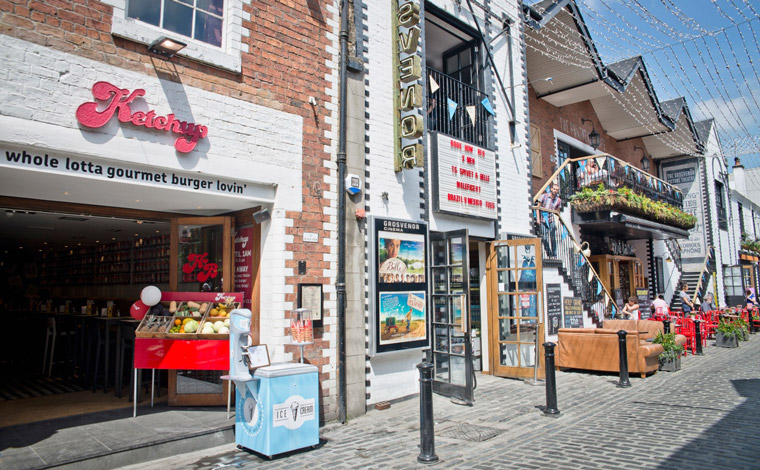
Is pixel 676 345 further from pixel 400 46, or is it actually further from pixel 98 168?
pixel 98 168

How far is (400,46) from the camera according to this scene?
8.79 meters

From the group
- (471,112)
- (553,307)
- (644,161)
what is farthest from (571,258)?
(644,161)

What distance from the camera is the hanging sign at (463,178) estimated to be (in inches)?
368

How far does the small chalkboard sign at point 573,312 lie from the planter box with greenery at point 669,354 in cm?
183

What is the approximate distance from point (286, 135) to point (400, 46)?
10.3 feet

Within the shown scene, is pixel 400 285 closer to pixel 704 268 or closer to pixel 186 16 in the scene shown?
pixel 186 16

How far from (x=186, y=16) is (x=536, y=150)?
10579mm

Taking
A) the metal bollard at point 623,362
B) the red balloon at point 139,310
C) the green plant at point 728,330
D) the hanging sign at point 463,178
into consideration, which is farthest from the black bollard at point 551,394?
the green plant at point 728,330

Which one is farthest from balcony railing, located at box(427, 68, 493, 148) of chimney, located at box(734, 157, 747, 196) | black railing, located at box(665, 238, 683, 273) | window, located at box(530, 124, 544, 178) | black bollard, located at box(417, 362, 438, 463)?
chimney, located at box(734, 157, 747, 196)

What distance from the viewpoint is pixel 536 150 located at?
14281 millimetres

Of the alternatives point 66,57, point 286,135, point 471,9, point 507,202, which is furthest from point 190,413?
point 471,9

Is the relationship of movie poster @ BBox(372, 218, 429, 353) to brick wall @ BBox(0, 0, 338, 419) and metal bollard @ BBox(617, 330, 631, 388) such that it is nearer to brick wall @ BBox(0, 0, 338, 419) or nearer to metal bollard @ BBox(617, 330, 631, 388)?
brick wall @ BBox(0, 0, 338, 419)

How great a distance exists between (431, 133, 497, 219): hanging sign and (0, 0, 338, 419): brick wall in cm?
252

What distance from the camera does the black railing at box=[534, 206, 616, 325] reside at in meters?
12.1
